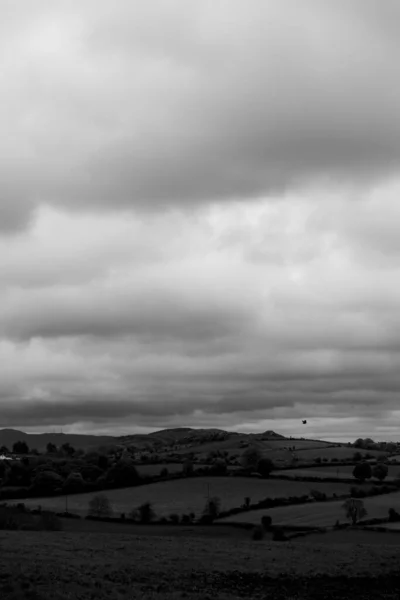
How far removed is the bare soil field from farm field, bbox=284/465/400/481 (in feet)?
330

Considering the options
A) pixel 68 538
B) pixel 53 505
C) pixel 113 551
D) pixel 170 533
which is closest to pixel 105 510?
pixel 53 505

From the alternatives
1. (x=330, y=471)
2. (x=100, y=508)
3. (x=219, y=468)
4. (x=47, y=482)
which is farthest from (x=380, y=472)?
(x=47, y=482)

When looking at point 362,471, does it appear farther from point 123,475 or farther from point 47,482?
point 47,482

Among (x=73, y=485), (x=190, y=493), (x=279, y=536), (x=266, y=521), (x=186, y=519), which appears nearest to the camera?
(x=279, y=536)

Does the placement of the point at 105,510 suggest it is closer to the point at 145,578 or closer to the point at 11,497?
the point at 11,497

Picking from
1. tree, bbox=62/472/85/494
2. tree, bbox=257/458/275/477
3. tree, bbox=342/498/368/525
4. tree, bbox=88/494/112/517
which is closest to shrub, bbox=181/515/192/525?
tree, bbox=88/494/112/517

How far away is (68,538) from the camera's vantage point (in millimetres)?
84250

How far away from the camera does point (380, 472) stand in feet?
578

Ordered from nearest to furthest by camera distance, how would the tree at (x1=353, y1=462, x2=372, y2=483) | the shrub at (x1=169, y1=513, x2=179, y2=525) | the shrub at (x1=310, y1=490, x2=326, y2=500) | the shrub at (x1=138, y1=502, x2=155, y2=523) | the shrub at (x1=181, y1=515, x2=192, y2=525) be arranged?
the shrub at (x1=169, y1=513, x2=179, y2=525)
the shrub at (x1=181, y1=515, x2=192, y2=525)
the shrub at (x1=138, y1=502, x2=155, y2=523)
the shrub at (x1=310, y1=490, x2=326, y2=500)
the tree at (x1=353, y1=462, x2=372, y2=483)

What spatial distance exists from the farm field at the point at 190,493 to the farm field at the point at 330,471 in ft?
57.6

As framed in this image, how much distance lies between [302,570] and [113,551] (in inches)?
733

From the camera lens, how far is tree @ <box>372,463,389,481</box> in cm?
17375

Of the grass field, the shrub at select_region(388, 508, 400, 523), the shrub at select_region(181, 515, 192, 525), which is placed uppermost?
the grass field

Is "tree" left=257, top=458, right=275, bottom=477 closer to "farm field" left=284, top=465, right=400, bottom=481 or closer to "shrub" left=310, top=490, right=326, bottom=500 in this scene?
"farm field" left=284, top=465, right=400, bottom=481
